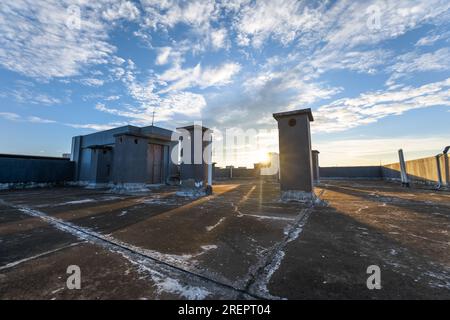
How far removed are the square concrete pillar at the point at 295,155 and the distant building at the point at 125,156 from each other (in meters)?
8.45

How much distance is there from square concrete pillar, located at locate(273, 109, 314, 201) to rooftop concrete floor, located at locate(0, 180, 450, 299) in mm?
2864

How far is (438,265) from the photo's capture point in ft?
7.78

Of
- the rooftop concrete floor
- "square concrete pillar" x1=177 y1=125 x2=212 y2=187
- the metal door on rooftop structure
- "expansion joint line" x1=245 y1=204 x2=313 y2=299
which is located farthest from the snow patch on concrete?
the metal door on rooftop structure

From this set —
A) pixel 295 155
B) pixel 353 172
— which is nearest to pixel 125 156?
pixel 295 155

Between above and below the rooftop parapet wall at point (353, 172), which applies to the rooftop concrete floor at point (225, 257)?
below

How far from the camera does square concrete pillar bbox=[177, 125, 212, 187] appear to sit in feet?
32.1

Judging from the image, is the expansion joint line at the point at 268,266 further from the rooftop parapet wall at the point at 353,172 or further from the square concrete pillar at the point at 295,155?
the rooftop parapet wall at the point at 353,172

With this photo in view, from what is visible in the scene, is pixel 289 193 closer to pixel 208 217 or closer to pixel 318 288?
pixel 208 217

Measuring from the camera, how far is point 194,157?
32.4 ft

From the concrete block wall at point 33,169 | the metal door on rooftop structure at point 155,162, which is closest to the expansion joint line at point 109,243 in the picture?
the metal door on rooftop structure at point 155,162

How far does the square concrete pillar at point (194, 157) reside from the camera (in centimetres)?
977

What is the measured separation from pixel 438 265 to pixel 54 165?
23124mm

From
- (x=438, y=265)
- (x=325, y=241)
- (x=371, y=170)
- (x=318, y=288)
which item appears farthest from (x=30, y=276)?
(x=371, y=170)

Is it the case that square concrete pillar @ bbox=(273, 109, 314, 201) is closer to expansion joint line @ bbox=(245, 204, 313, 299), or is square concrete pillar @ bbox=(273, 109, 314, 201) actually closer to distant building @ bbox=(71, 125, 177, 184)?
expansion joint line @ bbox=(245, 204, 313, 299)
